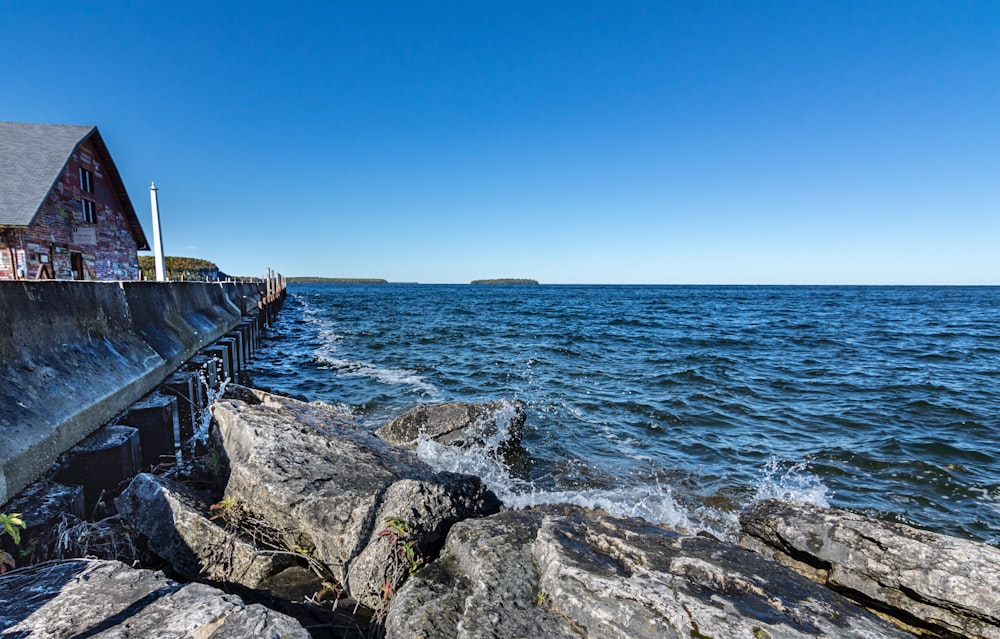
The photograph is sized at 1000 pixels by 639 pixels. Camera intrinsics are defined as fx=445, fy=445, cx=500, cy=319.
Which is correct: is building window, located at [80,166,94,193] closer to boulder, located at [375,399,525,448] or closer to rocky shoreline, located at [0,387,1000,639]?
boulder, located at [375,399,525,448]

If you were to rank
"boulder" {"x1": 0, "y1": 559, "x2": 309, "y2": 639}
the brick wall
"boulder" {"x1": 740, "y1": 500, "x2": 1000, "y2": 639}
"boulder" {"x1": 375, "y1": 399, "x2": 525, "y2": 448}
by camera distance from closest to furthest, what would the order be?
1. "boulder" {"x1": 0, "y1": 559, "x2": 309, "y2": 639}
2. "boulder" {"x1": 740, "y1": 500, "x2": 1000, "y2": 639}
3. "boulder" {"x1": 375, "y1": 399, "x2": 525, "y2": 448}
4. the brick wall

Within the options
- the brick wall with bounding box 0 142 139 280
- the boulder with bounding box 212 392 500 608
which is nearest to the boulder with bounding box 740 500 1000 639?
the boulder with bounding box 212 392 500 608

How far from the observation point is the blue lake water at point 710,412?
6.41 m

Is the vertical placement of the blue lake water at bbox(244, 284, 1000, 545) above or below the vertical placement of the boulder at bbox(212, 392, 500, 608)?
below

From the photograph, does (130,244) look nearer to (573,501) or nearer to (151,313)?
(151,313)

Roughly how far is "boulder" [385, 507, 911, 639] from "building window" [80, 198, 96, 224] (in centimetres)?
2810

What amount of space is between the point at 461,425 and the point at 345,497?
13.5 ft

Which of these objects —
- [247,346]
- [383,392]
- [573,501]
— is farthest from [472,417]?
[247,346]

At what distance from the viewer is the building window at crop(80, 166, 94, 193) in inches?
860

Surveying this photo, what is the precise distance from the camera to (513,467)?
7254 mm

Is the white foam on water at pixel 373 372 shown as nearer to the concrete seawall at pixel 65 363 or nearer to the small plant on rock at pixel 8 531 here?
the concrete seawall at pixel 65 363

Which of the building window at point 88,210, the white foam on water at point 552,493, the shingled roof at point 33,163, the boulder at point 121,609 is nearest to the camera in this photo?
the boulder at point 121,609

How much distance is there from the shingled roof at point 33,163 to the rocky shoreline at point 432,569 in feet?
68.6

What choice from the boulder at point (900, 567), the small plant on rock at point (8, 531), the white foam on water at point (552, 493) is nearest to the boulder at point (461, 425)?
the white foam on water at point (552, 493)
